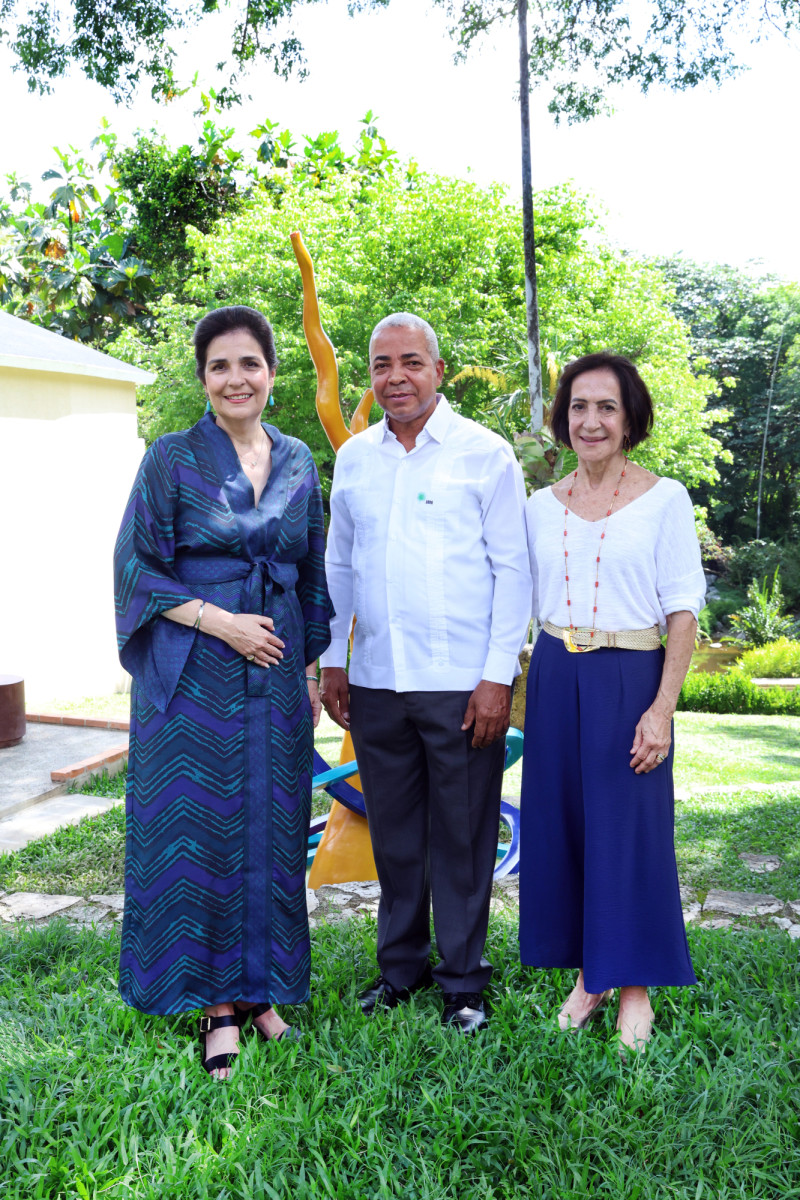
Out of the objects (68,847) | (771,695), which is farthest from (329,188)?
(68,847)

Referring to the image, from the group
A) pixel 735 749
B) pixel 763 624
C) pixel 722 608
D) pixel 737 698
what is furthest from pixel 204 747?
pixel 722 608

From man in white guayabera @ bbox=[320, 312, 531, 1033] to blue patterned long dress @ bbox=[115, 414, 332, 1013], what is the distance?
33 centimetres

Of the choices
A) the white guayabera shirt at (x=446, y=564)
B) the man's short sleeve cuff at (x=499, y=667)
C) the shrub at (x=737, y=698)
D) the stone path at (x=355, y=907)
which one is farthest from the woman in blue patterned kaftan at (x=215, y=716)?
the shrub at (x=737, y=698)

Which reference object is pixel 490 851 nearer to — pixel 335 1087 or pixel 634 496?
pixel 335 1087

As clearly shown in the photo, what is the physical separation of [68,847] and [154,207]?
67.2 ft

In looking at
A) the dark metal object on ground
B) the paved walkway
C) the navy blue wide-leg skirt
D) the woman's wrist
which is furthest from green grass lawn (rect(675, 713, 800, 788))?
the woman's wrist

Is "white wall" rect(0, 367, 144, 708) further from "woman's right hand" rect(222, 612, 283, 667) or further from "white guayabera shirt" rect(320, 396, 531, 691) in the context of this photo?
"woman's right hand" rect(222, 612, 283, 667)

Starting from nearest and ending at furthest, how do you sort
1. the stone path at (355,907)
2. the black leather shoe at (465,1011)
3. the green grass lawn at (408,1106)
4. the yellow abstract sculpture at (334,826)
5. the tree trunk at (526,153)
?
the green grass lawn at (408,1106) < the black leather shoe at (465,1011) < the stone path at (355,907) < the yellow abstract sculpture at (334,826) < the tree trunk at (526,153)

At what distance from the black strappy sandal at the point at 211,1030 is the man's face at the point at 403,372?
1.78 metres

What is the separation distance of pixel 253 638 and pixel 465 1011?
1.28 m

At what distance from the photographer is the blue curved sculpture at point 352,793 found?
12.8 feet

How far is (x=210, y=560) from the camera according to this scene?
260 centimetres

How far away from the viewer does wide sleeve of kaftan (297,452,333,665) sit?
2.82 m

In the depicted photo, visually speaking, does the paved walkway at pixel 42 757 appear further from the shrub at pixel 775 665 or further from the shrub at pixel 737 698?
the shrub at pixel 775 665
